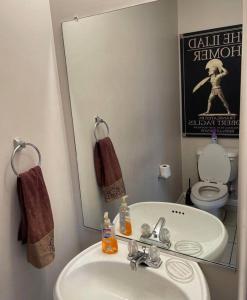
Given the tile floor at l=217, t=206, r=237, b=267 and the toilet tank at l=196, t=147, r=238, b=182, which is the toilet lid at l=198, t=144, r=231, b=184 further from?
the tile floor at l=217, t=206, r=237, b=267

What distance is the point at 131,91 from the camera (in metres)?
1.27

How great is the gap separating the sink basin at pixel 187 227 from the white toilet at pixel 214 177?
5 centimetres

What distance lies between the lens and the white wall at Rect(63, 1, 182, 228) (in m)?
1.14

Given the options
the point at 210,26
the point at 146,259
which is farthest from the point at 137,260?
the point at 210,26

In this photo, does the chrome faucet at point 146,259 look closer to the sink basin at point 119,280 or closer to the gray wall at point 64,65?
the sink basin at point 119,280

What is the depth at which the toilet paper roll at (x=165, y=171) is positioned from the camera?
1223 mm

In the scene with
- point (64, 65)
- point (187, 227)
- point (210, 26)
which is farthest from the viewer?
point (64, 65)

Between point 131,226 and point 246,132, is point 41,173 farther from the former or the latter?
point 246,132

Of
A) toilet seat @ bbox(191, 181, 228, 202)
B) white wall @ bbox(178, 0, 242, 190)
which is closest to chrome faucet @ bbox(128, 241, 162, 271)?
toilet seat @ bbox(191, 181, 228, 202)

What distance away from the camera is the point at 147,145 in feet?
4.21

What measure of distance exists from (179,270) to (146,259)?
0.48 feet

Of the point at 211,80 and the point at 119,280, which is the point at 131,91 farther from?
the point at 119,280

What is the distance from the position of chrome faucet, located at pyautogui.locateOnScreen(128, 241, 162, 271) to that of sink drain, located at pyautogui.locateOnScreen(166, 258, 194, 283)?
50 millimetres

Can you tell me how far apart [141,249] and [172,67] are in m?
0.85
